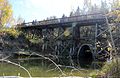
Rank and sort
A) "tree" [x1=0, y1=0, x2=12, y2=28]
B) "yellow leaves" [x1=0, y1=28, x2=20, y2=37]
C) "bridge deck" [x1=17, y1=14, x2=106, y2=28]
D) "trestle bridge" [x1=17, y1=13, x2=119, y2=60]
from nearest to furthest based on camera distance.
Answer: "bridge deck" [x1=17, y1=14, x2=106, y2=28], "trestle bridge" [x1=17, y1=13, x2=119, y2=60], "yellow leaves" [x1=0, y1=28, x2=20, y2=37], "tree" [x1=0, y1=0, x2=12, y2=28]

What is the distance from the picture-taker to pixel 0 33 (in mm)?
54312

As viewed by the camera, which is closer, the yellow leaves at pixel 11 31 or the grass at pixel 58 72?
the grass at pixel 58 72

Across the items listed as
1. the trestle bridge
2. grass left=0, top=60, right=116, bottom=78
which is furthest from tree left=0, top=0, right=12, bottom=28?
grass left=0, top=60, right=116, bottom=78

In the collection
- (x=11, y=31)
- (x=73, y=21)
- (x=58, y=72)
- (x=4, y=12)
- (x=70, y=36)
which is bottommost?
(x=58, y=72)

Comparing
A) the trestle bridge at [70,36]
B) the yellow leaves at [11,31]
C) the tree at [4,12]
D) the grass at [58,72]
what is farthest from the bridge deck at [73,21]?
the grass at [58,72]

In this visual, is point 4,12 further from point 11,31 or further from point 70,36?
point 70,36

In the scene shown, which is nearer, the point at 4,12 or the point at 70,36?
the point at 70,36

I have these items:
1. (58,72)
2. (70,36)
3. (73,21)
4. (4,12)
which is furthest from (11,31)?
(58,72)

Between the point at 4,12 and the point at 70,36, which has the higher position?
the point at 4,12

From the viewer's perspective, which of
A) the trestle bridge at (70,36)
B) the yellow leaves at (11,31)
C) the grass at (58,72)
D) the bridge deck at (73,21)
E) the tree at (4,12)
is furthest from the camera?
the tree at (4,12)

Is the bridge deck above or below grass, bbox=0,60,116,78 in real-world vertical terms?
above

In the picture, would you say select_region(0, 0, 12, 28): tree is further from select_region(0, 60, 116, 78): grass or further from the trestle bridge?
select_region(0, 60, 116, 78): grass

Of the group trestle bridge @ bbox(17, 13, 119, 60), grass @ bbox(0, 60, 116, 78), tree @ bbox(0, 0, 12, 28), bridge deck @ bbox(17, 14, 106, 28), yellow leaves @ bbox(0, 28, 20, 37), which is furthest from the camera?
tree @ bbox(0, 0, 12, 28)

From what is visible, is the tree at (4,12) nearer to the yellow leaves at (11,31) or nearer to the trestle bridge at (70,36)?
the yellow leaves at (11,31)
